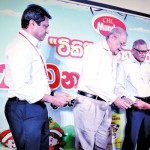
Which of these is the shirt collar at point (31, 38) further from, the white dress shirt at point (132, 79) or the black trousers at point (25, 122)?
the white dress shirt at point (132, 79)

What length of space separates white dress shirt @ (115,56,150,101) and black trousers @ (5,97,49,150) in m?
0.90

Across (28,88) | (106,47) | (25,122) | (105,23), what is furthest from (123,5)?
(25,122)

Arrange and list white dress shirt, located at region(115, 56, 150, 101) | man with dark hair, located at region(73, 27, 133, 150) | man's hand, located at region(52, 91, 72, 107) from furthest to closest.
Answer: white dress shirt, located at region(115, 56, 150, 101) < man with dark hair, located at region(73, 27, 133, 150) < man's hand, located at region(52, 91, 72, 107)

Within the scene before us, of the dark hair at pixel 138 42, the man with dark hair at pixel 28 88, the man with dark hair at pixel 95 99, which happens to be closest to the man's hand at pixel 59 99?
the man with dark hair at pixel 28 88

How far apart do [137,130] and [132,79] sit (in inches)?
21.0

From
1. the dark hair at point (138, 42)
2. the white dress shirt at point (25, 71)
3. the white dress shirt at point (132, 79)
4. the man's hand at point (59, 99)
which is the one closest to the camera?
the white dress shirt at point (25, 71)

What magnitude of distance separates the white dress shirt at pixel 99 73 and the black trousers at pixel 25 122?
53 cm

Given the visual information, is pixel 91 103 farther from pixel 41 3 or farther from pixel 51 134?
pixel 41 3

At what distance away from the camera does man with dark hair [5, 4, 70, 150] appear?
1780 millimetres

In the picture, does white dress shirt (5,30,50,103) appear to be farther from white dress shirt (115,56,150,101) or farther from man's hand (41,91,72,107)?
white dress shirt (115,56,150,101)

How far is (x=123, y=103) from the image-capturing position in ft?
7.72

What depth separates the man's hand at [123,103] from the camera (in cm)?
231

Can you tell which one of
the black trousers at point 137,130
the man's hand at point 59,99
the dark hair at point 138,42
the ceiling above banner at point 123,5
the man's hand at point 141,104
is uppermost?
the ceiling above banner at point 123,5

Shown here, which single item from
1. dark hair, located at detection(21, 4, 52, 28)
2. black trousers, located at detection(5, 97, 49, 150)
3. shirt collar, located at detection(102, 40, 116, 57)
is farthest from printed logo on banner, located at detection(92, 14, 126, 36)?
black trousers, located at detection(5, 97, 49, 150)
